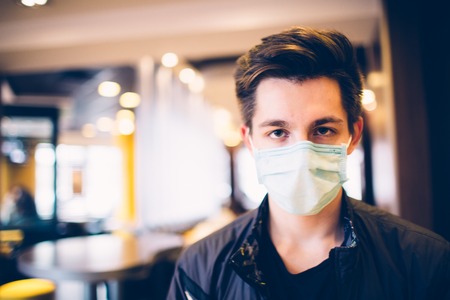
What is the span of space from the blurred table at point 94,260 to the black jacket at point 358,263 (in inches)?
47.5

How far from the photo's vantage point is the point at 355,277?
3.40 ft

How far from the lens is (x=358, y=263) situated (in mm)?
1059

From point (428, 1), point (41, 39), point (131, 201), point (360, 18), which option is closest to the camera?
point (428, 1)

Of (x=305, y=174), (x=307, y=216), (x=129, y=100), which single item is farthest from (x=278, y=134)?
(x=129, y=100)

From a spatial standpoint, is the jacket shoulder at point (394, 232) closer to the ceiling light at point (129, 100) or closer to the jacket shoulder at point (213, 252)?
the jacket shoulder at point (213, 252)

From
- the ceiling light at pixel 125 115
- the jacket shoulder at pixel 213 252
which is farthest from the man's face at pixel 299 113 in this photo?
the ceiling light at pixel 125 115

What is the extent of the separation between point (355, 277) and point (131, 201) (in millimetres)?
8100

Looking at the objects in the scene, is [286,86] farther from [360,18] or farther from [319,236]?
[360,18]

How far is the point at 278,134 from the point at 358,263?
18.0 inches

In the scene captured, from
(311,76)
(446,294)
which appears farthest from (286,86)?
(446,294)

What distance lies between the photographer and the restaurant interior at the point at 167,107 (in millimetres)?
2594

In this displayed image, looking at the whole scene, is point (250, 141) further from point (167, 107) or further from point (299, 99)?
point (167, 107)

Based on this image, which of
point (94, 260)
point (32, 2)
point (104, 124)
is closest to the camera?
point (32, 2)

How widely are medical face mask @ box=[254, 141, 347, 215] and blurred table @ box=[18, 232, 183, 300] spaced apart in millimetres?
1517
